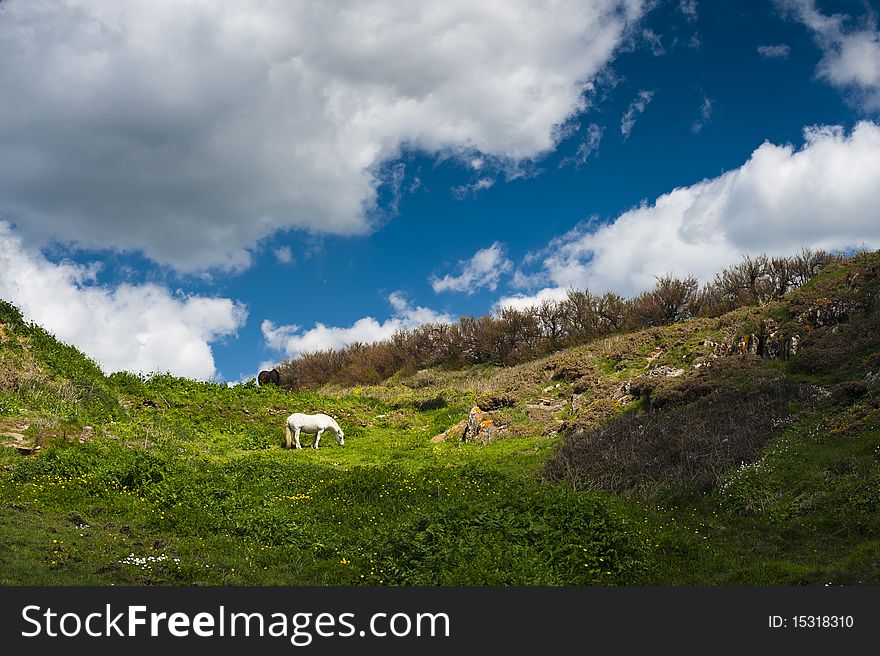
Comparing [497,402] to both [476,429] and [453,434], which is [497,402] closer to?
[453,434]

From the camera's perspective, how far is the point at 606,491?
15695 millimetres

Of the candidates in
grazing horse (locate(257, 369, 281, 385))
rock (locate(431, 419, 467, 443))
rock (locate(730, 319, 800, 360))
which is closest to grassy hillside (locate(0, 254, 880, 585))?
rock (locate(730, 319, 800, 360))

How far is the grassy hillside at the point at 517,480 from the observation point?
10117 millimetres

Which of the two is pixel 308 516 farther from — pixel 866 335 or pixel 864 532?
pixel 866 335

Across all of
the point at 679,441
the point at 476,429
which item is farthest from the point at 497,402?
the point at 679,441

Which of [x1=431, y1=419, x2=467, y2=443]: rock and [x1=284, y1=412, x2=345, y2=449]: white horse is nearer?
[x1=284, y1=412, x2=345, y2=449]: white horse

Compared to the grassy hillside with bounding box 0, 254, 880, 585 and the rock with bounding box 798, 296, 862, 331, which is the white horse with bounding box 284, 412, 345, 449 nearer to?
the grassy hillside with bounding box 0, 254, 880, 585

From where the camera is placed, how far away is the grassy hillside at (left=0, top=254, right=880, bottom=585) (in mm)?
10117

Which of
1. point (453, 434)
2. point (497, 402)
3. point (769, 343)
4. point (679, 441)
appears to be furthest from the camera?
point (497, 402)

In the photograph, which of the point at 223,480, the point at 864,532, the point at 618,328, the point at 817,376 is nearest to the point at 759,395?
the point at 817,376

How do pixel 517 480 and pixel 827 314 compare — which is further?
pixel 827 314

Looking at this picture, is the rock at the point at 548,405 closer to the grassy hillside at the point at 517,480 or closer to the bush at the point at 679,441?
the grassy hillside at the point at 517,480

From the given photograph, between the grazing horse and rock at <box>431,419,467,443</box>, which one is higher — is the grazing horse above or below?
above

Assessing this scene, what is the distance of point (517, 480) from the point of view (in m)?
16.6
